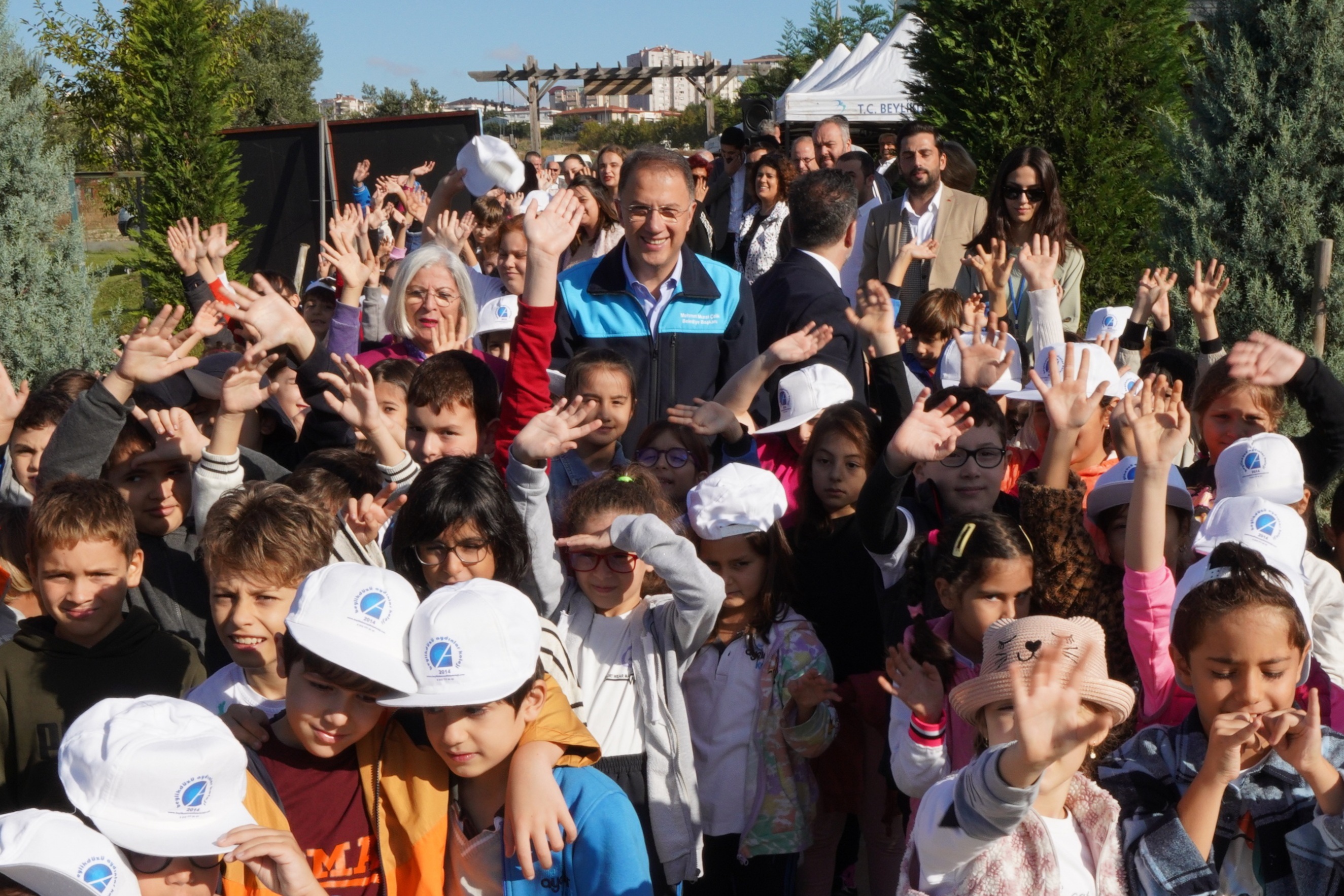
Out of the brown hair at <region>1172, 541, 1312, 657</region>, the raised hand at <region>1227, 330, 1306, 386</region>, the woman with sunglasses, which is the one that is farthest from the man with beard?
the brown hair at <region>1172, 541, 1312, 657</region>

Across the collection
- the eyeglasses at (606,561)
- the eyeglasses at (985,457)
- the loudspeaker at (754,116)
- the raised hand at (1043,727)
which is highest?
the loudspeaker at (754,116)

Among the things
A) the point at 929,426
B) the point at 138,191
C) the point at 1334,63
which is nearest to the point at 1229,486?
the point at 929,426

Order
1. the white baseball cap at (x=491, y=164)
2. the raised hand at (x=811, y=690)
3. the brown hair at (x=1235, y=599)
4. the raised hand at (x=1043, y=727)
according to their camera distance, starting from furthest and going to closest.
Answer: the white baseball cap at (x=491, y=164), the raised hand at (x=811, y=690), the brown hair at (x=1235, y=599), the raised hand at (x=1043, y=727)

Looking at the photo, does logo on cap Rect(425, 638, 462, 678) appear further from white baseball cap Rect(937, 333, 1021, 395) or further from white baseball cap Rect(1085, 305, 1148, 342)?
white baseball cap Rect(1085, 305, 1148, 342)

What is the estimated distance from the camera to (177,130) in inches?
572

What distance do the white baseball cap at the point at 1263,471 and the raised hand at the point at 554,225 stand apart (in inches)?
88.8

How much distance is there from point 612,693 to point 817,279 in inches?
98.0

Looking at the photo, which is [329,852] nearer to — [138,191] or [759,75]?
[138,191]

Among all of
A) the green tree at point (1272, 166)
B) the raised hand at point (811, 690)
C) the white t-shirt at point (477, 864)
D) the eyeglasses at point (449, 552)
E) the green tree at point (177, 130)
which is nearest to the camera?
the white t-shirt at point (477, 864)

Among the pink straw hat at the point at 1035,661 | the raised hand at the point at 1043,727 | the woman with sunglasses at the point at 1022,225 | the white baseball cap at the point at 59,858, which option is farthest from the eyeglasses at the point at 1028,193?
the white baseball cap at the point at 59,858

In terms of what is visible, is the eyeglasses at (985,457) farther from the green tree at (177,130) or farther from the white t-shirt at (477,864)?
the green tree at (177,130)

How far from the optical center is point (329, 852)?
97.0 inches

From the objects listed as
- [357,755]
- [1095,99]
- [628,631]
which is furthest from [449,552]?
[1095,99]

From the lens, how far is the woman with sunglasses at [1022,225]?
6.12m
